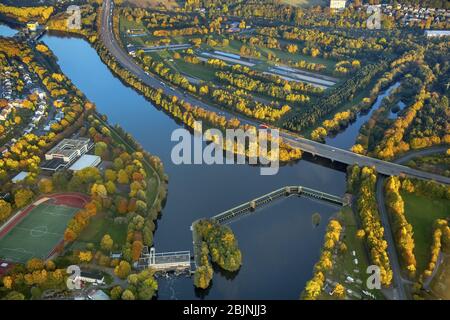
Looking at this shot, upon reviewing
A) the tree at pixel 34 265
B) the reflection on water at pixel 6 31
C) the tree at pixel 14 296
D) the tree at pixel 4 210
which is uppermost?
the reflection on water at pixel 6 31

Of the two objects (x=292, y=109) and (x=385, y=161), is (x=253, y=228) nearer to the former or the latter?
(x=385, y=161)

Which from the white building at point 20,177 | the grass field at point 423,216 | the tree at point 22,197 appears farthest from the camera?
the white building at point 20,177

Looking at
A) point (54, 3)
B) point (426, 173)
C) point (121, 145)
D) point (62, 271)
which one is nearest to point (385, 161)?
point (426, 173)

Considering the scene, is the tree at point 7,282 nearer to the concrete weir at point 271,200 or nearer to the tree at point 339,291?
the concrete weir at point 271,200

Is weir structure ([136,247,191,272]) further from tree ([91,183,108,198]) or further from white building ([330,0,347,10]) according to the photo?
white building ([330,0,347,10])

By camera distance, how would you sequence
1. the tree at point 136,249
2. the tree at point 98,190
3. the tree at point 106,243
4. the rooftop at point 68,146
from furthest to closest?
the rooftop at point 68,146, the tree at point 98,190, the tree at point 106,243, the tree at point 136,249

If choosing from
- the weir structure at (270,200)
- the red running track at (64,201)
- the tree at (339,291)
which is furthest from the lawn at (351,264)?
the red running track at (64,201)

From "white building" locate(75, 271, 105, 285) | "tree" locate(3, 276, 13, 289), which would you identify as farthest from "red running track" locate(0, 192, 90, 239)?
"white building" locate(75, 271, 105, 285)

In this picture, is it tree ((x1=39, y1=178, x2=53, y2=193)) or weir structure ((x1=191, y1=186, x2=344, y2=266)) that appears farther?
tree ((x1=39, y1=178, x2=53, y2=193))
